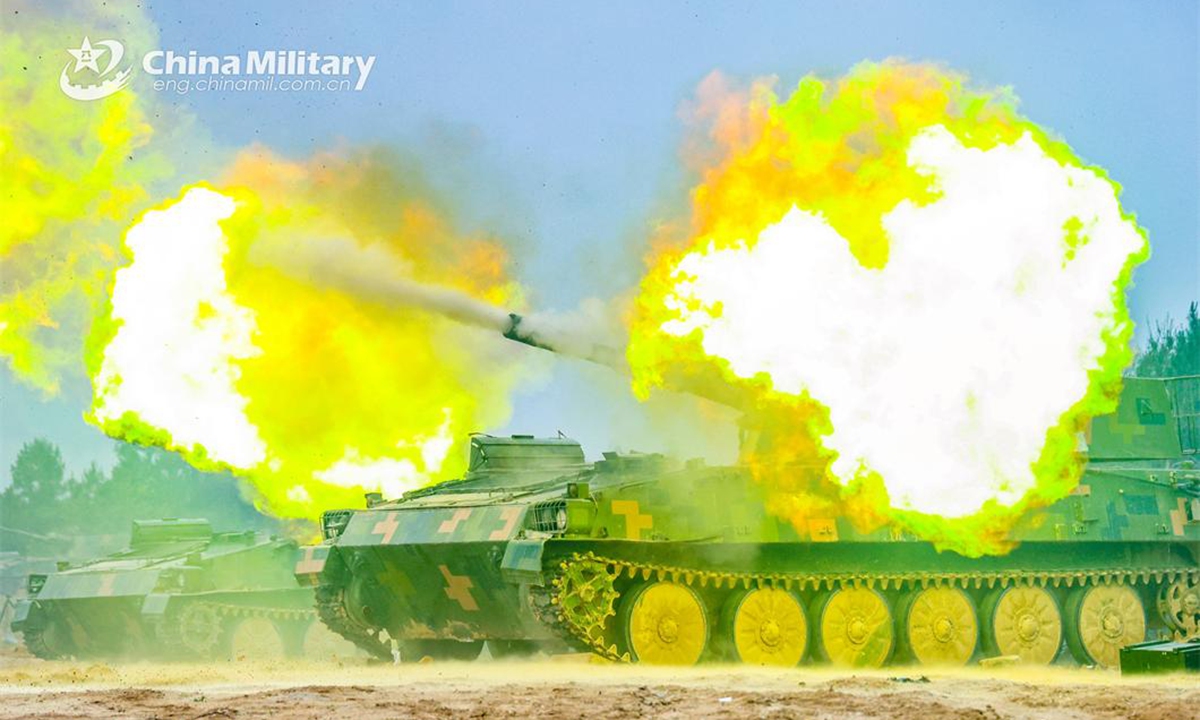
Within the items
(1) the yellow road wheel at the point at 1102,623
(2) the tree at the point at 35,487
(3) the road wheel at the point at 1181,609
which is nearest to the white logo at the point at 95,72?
(1) the yellow road wheel at the point at 1102,623

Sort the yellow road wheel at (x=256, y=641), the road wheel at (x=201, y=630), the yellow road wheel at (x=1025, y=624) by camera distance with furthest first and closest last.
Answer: the yellow road wheel at (x=256, y=641) → the road wheel at (x=201, y=630) → the yellow road wheel at (x=1025, y=624)

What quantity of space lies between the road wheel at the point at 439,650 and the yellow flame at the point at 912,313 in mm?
5211

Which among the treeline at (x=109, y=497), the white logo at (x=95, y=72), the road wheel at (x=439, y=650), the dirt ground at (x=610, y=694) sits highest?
the white logo at (x=95, y=72)

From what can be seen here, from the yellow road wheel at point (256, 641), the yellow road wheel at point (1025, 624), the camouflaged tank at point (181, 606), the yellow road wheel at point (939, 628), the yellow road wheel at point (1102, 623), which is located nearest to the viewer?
the yellow road wheel at point (939, 628)

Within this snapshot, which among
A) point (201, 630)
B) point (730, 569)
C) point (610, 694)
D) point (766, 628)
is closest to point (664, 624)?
point (730, 569)

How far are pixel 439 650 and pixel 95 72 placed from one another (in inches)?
495

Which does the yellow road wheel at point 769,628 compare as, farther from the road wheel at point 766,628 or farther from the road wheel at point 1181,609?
the road wheel at point 1181,609

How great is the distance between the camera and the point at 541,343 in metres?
24.8

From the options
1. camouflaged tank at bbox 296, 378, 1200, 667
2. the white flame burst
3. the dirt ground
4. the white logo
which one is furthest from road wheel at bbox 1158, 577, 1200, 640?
the white logo

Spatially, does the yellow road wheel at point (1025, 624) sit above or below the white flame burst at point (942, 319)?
below

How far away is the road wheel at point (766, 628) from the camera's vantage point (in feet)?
75.3

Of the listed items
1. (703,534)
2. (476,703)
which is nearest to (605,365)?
(703,534)

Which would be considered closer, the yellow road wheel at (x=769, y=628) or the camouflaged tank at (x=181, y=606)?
the yellow road wheel at (x=769, y=628)

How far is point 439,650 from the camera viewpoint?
26250 millimetres
